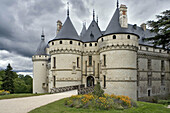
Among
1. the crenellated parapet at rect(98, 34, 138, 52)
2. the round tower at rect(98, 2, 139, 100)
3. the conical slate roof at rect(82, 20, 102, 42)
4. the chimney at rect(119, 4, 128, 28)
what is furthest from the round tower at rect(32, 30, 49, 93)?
the chimney at rect(119, 4, 128, 28)

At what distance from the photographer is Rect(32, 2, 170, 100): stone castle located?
19000 mm

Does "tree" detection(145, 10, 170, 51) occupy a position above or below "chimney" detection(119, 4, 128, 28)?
below

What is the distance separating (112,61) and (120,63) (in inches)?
46.3

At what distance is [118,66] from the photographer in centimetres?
1891

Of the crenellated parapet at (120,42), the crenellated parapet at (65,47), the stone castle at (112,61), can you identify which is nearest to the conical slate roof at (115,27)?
the stone castle at (112,61)

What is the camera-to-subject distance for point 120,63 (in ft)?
62.0

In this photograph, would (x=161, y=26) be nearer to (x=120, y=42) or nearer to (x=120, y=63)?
(x=120, y=42)

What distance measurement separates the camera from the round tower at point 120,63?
18625 millimetres

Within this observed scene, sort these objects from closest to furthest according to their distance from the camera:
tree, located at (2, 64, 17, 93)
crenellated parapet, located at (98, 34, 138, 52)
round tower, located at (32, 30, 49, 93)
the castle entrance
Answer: crenellated parapet, located at (98, 34, 138, 52) < the castle entrance < round tower, located at (32, 30, 49, 93) < tree, located at (2, 64, 17, 93)

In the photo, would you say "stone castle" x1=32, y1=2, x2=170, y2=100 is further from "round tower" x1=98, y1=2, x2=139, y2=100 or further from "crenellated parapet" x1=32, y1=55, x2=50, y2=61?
"crenellated parapet" x1=32, y1=55, x2=50, y2=61

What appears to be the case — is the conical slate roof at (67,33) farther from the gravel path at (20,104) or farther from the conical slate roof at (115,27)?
the gravel path at (20,104)

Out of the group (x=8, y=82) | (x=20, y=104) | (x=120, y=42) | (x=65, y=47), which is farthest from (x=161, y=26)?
(x=8, y=82)

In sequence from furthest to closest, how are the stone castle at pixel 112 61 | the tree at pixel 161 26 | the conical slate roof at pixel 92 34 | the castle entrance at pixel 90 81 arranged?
the conical slate roof at pixel 92 34 < the castle entrance at pixel 90 81 < the stone castle at pixel 112 61 < the tree at pixel 161 26

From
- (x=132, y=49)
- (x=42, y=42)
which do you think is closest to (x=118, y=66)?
(x=132, y=49)
